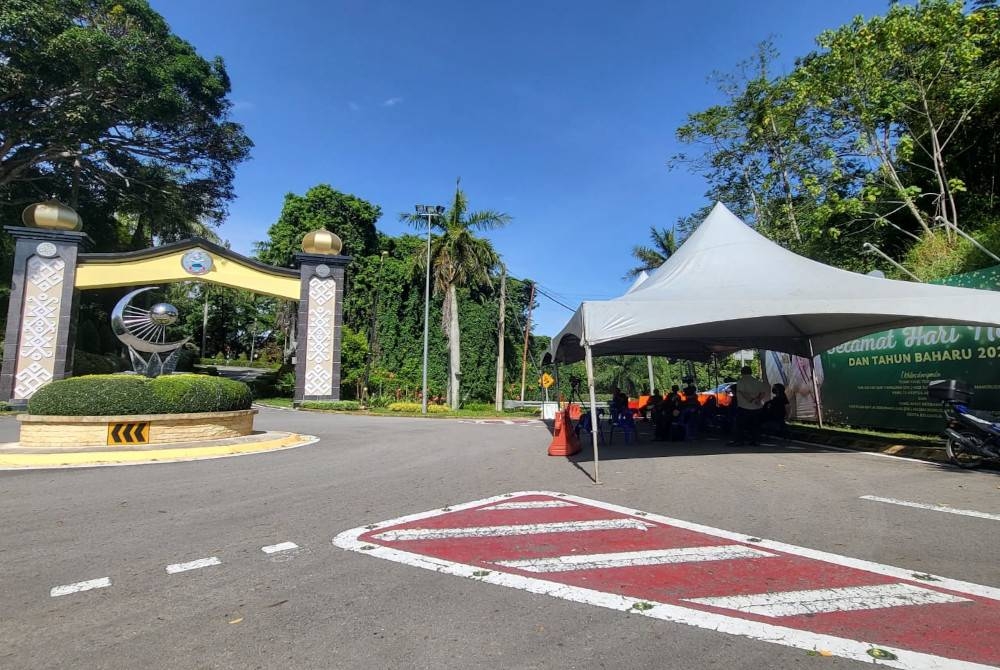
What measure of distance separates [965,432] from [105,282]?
2694 centimetres

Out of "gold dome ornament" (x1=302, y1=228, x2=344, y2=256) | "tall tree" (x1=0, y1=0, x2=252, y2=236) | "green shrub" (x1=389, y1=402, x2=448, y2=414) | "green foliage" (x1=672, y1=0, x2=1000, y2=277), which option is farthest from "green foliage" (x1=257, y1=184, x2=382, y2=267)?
"green foliage" (x1=672, y1=0, x2=1000, y2=277)

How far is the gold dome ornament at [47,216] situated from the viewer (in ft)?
68.5

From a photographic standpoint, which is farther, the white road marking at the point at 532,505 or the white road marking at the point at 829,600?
the white road marking at the point at 532,505

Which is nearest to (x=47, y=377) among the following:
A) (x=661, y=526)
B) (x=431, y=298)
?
(x=431, y=298)

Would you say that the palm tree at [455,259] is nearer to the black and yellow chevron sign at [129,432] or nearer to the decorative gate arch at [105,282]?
the decorative gate arch at [105,282]

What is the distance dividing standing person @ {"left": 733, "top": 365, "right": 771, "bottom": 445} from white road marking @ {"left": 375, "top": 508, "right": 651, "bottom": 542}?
7.11 metres

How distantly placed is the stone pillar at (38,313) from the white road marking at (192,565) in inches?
841

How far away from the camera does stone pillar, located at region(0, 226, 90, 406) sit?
1992 centimetres

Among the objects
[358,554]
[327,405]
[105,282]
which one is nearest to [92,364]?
[105,282]

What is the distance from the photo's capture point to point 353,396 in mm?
30562

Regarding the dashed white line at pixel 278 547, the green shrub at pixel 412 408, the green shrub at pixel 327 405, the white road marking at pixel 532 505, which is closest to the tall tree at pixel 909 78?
the white road marking at pixel 532 505

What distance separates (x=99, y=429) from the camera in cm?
980

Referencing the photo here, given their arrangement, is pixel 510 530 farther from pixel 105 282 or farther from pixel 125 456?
pixel 105 282

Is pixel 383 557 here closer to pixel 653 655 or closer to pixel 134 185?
pixel 653 655
